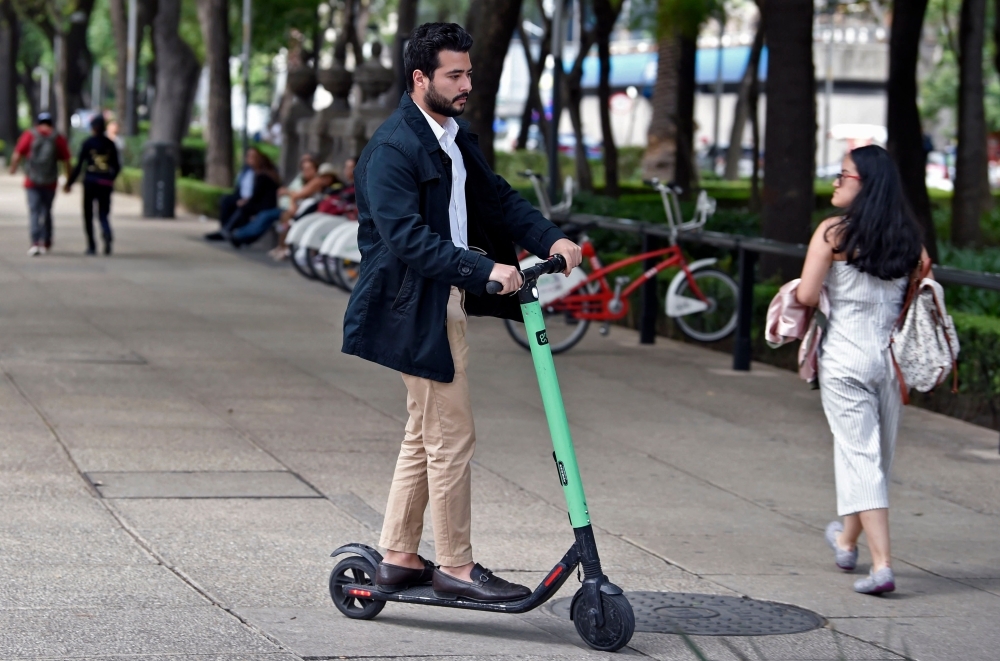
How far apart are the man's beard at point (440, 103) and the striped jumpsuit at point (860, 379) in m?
1.75

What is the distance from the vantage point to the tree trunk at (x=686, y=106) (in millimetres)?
23625

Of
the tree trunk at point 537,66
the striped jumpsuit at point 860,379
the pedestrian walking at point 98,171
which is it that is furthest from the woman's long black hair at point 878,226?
the tree trunk at point 537,66

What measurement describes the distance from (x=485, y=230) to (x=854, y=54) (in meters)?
71.2

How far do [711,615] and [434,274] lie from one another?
151 cm

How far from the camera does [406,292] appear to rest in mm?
4398

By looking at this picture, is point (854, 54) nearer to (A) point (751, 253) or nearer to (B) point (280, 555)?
(A) point (751, 253)

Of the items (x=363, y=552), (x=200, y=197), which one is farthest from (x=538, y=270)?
(x=200, y=197)

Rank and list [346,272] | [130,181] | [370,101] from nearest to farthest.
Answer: [346,272], [370,101], [130,181]

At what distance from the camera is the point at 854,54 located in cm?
7269

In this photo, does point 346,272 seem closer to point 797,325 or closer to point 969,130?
point 969,130

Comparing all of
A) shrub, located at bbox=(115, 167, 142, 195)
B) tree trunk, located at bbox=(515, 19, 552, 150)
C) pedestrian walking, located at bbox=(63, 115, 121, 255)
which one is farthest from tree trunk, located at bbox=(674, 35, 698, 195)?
shrub, located at bbox=(115, 167, 142, 195)

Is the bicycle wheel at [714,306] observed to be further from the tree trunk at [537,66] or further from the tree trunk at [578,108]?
the tree trunk at [578,108]

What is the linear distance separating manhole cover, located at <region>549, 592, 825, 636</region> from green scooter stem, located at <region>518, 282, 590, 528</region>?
1.77 feet

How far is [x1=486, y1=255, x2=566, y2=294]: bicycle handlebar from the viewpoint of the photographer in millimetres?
4188
